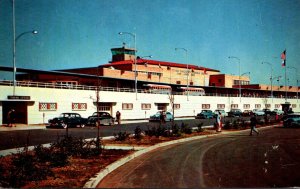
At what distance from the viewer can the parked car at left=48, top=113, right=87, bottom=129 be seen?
1288 inches

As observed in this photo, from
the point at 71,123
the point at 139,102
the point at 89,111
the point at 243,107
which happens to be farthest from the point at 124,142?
the point at 243,107

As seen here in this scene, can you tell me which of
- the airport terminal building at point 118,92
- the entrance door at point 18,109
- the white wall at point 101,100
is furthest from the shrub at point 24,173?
the entrance door at point 18,109

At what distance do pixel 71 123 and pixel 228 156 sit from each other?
22.5 m

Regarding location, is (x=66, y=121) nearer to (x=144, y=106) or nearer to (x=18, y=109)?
(x=18, y=109)

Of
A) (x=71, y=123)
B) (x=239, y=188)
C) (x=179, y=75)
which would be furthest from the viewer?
(x=179, y=75)

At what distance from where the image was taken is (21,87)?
36312mm

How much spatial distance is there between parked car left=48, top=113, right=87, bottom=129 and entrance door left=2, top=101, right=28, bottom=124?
577 cm

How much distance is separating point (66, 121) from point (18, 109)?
859cm

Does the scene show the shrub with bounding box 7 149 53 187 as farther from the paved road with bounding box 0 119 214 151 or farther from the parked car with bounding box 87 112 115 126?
the parked car with bounding box 87 112 115 126

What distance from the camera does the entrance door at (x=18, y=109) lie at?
3700cm

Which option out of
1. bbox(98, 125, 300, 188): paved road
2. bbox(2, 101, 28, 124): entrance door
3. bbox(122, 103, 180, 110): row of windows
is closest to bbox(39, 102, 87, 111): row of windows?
bbox(2, 101, 28, 124): entrance door

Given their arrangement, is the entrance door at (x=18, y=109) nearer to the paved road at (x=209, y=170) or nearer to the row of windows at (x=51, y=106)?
the row of windows at (x=51, y=106)

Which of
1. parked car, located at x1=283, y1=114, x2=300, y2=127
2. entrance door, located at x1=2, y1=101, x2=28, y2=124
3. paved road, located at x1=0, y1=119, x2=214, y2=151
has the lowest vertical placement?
paved road, located at x1=0, y1=119, x2=214, y2=151

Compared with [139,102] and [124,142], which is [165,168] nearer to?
[124,142]
